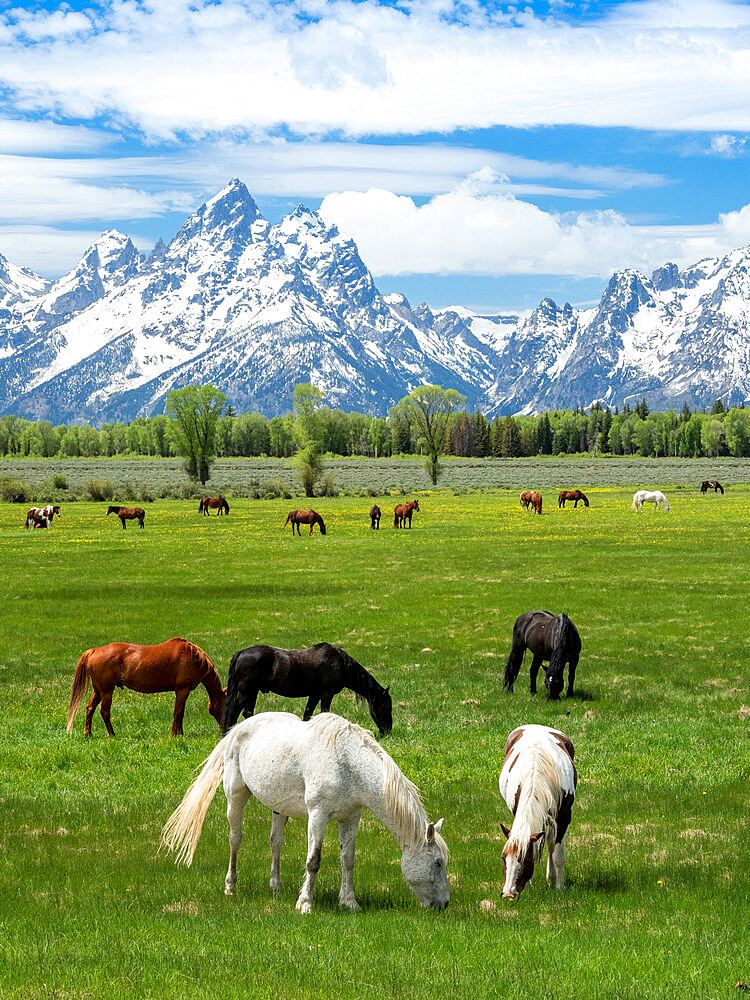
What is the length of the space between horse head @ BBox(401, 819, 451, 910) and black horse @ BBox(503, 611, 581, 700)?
1126 centimetres

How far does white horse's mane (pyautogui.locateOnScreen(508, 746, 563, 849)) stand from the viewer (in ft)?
33.1

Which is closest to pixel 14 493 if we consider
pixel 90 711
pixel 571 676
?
pixel 90 711

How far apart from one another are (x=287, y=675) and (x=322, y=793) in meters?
7.73

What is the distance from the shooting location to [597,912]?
9.93 meters

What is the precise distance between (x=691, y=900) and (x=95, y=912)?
6781 mm

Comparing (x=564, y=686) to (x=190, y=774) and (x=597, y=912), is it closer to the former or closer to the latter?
(x=190, y=774)

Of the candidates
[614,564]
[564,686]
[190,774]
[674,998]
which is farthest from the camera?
[614,564]

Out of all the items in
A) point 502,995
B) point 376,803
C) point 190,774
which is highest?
point 376,803

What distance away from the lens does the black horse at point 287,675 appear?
57.0 ft

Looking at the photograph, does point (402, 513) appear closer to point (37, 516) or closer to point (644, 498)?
point (644, 498)

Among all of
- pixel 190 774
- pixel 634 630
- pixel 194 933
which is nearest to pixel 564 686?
pixel 634 630

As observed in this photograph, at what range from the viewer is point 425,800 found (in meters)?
14.5

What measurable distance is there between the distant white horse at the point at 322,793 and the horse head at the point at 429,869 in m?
0.01

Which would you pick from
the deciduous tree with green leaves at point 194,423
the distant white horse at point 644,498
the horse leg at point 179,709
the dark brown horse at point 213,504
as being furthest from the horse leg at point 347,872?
the deciduous tree with green leaves at point 194,423
